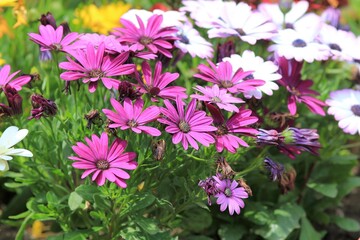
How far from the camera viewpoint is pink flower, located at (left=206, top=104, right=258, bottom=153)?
1.39 m

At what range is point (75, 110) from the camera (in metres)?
1.56

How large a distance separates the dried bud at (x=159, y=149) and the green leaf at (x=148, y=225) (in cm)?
24

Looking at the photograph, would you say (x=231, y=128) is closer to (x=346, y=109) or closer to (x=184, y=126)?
(x=184, y=126)

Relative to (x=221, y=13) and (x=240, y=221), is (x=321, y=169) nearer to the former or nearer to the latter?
(x=240, y=221)

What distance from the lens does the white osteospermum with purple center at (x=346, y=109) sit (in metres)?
1.70

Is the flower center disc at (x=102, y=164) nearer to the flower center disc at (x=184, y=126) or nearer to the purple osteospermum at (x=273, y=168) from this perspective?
the flower center disc at (x=184, y=126)

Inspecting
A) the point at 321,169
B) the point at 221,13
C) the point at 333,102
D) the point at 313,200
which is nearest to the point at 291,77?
the point at 333,102

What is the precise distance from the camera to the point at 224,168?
1365 mm

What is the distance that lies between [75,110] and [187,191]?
36 cm

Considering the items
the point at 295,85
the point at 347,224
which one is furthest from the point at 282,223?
the point at 295,85

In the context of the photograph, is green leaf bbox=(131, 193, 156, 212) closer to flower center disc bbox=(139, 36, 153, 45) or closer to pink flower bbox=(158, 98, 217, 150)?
pink flower bbox=(158, 98, 217, 150)

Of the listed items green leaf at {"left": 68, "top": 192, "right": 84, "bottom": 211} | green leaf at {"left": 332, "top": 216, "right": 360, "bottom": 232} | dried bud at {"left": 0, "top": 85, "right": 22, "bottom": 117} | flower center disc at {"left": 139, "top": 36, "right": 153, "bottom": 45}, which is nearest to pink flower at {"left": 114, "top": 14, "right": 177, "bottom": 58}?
flower center disc at {"left": 139, "top": 36, "right": 153, "bottom": 45}

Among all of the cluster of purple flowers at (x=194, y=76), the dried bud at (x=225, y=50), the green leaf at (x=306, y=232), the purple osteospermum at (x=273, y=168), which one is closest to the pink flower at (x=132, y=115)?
the cluster of purple flowers at (x=194, y=76)

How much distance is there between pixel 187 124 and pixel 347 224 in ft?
3.09
